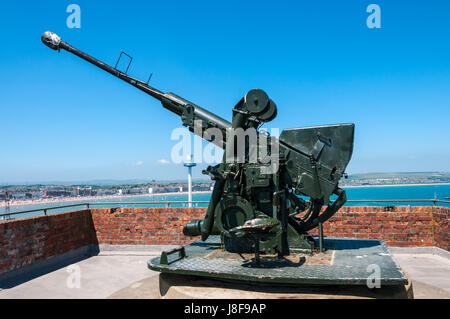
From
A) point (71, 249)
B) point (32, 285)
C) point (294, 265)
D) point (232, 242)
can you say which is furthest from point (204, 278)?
point (71, 249)

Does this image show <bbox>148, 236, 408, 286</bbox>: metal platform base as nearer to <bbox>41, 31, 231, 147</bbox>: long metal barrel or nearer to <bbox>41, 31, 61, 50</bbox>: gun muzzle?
<bbox>41, 31, 231, 147</bbox>: long metal barrel

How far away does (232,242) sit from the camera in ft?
20.4

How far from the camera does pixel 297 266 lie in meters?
5.20

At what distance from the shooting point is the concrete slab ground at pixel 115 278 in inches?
262

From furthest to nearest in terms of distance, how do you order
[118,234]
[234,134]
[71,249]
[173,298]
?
[118,234] < [71,249] < [234,134] < [173,298]

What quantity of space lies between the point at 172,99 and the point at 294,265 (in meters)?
3.66

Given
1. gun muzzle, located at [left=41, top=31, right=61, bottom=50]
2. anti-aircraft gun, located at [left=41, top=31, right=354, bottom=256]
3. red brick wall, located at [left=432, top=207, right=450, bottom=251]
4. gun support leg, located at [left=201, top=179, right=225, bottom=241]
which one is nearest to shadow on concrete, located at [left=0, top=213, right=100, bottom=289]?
gun support leg, located at [left=201, top=179, right=225, bottom=241]

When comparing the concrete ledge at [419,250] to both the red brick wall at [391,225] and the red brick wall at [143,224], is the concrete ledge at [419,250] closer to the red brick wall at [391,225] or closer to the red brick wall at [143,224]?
the red brick wall at [391,225]

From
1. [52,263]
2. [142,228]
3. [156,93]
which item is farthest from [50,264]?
[156,93]

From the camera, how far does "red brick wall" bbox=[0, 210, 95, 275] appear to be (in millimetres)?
7407

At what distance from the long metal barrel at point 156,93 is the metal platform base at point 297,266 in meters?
2.17

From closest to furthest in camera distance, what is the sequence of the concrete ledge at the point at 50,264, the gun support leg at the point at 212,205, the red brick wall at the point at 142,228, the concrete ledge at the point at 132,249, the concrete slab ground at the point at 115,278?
the gun support leg at the point at 212,205 < the concrete slab ground at the point at 115,278 < the concrete ledge at the point at 50,264 < the red brick wall at the point at 142,228 < the concrete ledge at the point at 132,249

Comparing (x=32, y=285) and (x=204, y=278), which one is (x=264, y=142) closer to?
(x=204, y=278)

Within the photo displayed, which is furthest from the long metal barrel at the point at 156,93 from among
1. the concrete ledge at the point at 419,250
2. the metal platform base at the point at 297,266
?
the concrete ledge at the point at 419,250
